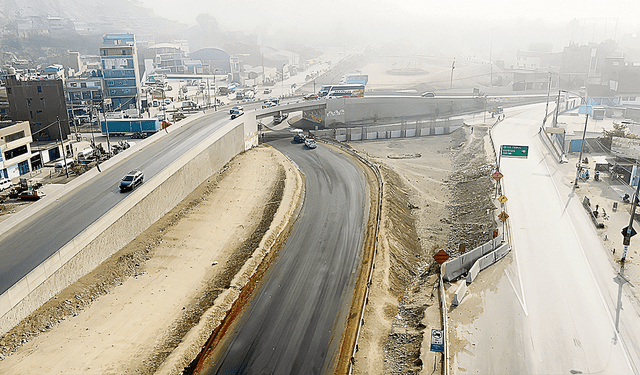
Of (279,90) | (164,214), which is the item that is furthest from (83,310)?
(279,90)

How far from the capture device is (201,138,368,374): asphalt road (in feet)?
53.6

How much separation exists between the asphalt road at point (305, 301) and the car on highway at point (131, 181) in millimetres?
10627

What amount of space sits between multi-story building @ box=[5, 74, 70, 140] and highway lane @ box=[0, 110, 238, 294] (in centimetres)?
2058

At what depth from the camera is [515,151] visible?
3662 cm

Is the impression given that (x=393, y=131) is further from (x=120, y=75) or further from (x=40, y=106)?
(x=120, y=75)

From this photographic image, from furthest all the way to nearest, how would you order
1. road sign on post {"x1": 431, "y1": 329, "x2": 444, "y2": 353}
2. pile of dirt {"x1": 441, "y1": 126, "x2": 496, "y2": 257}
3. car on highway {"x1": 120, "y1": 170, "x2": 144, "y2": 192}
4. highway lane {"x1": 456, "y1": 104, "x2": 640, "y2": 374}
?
pile of dirt {"x1": 441, "y1": 126, "x2": 496, "y2": 257} → car on highway {"x1": 120, "y1": 170, "x2": 144, "y2": 192} → highway lane {"x1": 456, "y1": 104, "x2": 640, "y2": 374} → road sign on post {"x1": 431, "y1": 329, "x2": 444, "y2": 353}

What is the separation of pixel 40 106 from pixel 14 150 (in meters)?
13.5

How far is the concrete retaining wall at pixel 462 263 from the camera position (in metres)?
21.6

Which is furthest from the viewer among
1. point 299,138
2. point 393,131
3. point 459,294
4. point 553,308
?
point 393,131

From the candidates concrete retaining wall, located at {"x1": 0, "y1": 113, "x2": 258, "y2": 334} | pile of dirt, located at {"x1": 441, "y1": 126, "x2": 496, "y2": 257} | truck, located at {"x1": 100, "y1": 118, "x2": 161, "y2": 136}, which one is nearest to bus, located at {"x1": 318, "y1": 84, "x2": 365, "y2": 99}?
pile of dirt, located at {"x1": 441, "y1": 126, "x2": 496, "y2": 257}

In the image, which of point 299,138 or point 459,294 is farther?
point 299,138

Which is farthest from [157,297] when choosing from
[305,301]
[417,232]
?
[417,232]

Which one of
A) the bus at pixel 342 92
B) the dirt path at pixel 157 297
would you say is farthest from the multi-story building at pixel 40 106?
the bus at pixel 342 92

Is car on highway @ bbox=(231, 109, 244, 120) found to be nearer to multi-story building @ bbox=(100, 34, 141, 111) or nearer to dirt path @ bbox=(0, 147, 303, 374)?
dirt path @ bbox=(0, 147, 303, 374)
